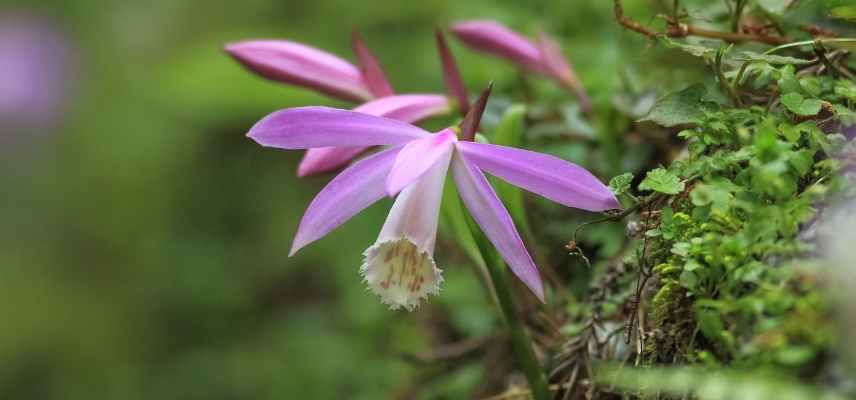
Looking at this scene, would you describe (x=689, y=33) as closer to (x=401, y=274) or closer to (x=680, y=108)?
(x=680, y=108)

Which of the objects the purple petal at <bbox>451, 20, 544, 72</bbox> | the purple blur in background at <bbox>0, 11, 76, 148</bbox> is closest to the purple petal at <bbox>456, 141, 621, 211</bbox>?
the purple petal at <bbox>451, 20, 544, 72</bbox>

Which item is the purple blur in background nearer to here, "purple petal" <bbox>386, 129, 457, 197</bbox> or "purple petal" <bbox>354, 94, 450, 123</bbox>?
Result: "purple petal" <bbox>354, 94, 450, 123</bbox>

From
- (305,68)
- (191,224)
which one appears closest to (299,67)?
(305,68)

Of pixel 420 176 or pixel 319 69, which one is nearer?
pixel 420 176

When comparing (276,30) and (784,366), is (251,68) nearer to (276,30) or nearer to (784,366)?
(784,366)

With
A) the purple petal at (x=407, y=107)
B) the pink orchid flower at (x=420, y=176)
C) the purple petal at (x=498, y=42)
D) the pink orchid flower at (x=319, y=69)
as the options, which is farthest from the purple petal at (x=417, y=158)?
the purple petal at (x=498, y=42)

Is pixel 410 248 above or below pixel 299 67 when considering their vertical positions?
below

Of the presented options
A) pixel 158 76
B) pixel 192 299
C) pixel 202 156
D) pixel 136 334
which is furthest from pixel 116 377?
pixel 158 76

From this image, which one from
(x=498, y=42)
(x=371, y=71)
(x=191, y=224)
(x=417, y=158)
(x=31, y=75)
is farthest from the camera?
(x=31, y=75)
